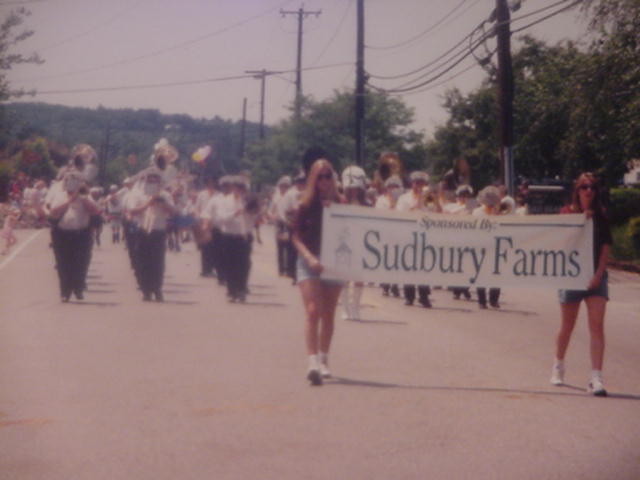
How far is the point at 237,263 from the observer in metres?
18.5

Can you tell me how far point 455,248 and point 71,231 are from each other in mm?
8186

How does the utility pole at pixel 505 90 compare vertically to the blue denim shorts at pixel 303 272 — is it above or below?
above

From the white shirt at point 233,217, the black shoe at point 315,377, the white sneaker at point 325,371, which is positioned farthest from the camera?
the white shirt at point 233,217

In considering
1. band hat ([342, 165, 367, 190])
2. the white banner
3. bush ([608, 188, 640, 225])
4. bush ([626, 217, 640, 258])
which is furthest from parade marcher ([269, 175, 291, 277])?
bush ([608, 188, 640, 225])

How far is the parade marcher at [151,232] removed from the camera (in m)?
17.9

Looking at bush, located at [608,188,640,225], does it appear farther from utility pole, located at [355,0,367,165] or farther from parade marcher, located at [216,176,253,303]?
parade marcher, located at [216,176,253,303]

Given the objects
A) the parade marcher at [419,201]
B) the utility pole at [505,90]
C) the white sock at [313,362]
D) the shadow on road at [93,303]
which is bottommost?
the shadow on road at [93,303]

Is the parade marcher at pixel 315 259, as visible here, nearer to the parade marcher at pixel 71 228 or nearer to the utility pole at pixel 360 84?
the parade marcher at pixel 71 228

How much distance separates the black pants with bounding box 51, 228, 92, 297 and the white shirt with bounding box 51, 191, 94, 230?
0.07 meters

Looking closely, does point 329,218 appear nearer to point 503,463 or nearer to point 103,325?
point 503,463

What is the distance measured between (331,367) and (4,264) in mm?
16557

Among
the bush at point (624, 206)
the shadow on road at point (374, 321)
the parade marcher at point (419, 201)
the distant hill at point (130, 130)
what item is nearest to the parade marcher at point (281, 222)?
the parade marcher at point (419, 201)

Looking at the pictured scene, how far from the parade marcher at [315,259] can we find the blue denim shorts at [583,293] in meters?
1.82

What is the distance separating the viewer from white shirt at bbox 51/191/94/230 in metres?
17.6
